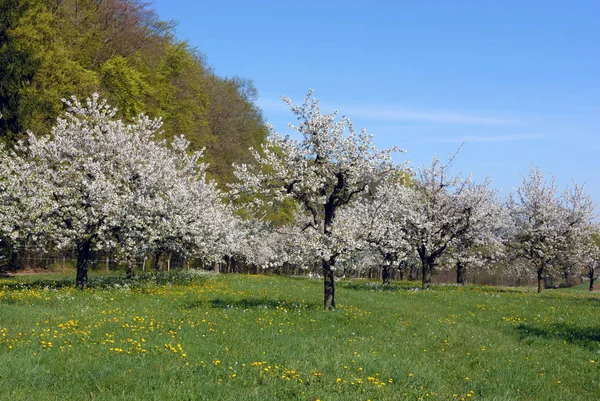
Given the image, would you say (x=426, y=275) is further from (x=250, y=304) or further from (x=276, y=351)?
(x=276, y=351)

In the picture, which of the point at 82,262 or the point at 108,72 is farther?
the point at 108,72

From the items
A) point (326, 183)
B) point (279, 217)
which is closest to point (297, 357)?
point (326, 183)

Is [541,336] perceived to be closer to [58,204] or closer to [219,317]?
[219,317]

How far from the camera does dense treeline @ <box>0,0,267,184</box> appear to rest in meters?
37.4

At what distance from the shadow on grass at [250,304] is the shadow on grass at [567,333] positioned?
770 centimetres

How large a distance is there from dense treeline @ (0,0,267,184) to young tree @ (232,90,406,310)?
76.1 ft

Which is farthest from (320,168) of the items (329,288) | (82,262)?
(82,262)

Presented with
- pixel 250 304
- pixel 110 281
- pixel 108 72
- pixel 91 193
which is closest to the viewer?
pixel 250 304

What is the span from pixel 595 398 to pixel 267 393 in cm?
695

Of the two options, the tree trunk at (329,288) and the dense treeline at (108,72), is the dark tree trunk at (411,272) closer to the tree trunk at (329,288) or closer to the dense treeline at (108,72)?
the dense treeline at (108,72)

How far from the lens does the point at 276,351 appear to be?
12859 millimetres

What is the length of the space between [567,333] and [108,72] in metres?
38.6

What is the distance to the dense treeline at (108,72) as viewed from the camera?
3744 cm

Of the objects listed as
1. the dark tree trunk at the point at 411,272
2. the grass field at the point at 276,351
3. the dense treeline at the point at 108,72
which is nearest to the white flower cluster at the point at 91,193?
the grass field at the point at 276,351
